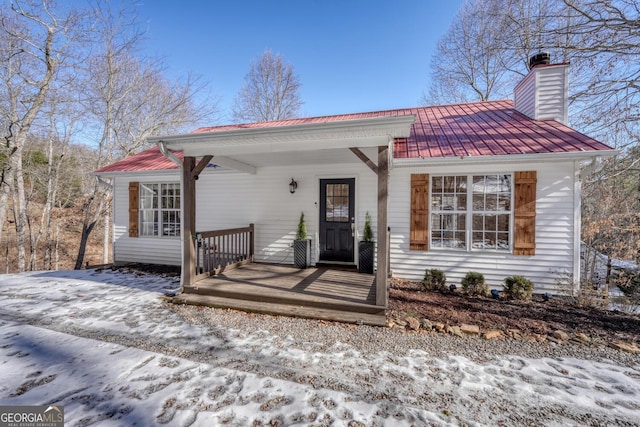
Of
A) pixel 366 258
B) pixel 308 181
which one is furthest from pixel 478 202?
pixel 308 181

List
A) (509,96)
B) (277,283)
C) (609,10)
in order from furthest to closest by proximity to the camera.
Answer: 1. (509,96)
2. (609,10)
3. (277,283)

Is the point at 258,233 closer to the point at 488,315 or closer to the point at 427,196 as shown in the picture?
the point at 427,196

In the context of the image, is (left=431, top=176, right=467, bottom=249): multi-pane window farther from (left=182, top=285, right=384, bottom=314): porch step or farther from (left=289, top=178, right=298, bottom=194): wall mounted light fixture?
(left=289, top=178, right=298, bottom=194): wall mounted light fixture

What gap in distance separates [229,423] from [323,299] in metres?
2.17

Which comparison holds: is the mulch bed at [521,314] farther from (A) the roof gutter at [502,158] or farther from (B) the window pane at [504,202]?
(A) the roof gutter at [502,158]

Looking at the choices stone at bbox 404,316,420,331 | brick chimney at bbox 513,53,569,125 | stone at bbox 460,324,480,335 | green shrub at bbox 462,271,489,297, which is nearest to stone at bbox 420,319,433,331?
stone at bbox 404,316,420,331

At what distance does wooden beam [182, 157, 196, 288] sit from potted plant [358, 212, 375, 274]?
322 centimetres

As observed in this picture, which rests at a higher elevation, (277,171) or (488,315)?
(277,171)

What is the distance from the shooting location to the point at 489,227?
5238 millimetres

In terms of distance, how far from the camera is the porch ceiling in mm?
3363

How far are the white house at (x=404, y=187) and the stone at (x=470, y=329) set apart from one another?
108 cm

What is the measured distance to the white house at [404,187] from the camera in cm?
407

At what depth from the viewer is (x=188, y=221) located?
14.7 feet

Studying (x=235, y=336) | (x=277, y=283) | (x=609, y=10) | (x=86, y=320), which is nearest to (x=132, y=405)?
(x=235, y=336)
